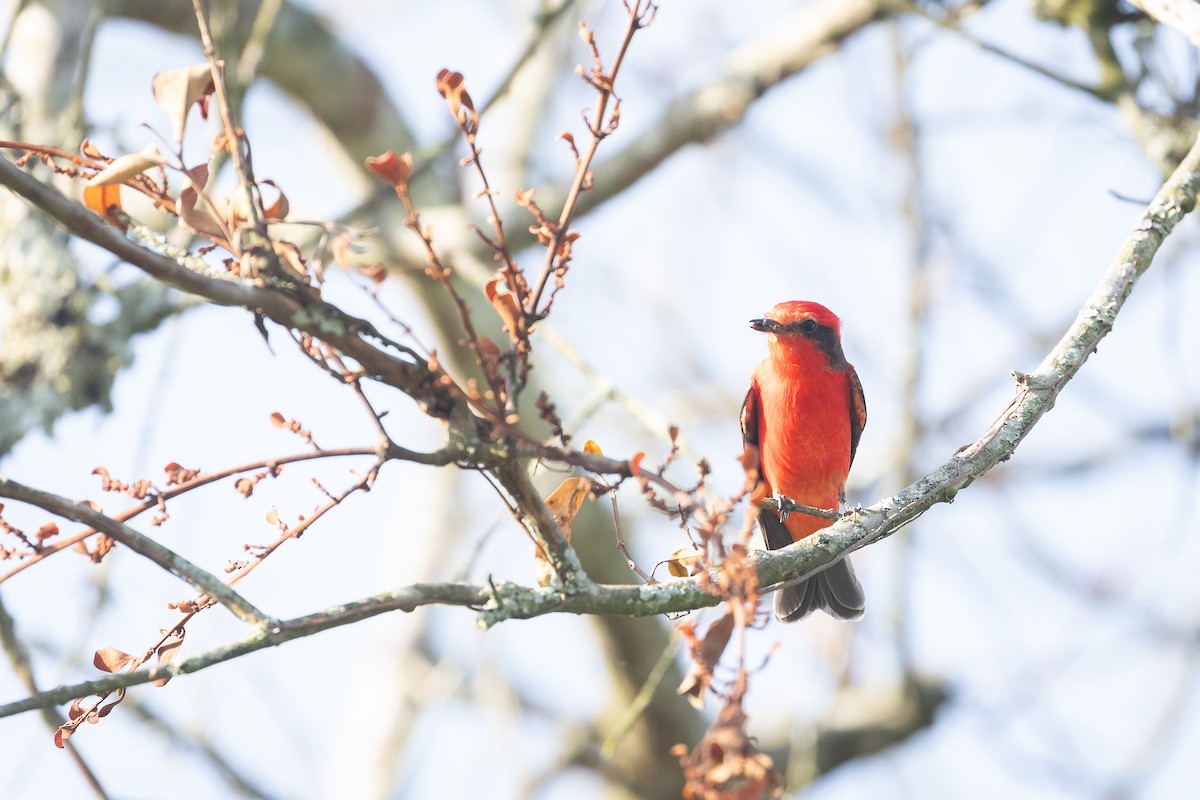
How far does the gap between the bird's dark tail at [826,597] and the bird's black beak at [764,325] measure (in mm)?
1045

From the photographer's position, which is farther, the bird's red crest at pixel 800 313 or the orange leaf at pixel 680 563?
the bird's red crest at pixel 800 313

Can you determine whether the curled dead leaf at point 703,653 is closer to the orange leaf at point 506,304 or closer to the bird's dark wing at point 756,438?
the orange leaf at point 506,304

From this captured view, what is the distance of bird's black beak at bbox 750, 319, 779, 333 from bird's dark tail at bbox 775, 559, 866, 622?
1045 mm

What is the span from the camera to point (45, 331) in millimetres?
4988

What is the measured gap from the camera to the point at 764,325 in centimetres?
505

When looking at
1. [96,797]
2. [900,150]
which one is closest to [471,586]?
[96,797]

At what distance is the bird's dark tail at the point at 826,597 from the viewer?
4.80 m

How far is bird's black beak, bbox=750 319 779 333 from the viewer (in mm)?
5008

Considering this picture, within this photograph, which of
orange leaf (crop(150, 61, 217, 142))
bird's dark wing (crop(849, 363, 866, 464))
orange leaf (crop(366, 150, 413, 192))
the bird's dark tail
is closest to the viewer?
orange leaf (crop(366, 150, 413, 192))

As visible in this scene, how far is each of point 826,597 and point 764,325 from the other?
1191 millimetres

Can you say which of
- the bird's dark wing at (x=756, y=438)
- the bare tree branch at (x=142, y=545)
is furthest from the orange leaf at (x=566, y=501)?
the bird's dark wing at (x=756, y=438)

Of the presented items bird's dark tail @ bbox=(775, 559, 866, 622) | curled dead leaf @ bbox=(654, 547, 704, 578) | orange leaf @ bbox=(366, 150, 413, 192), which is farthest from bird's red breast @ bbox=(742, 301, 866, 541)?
orange leaf @ bbox=(366, 150, 413, 192)

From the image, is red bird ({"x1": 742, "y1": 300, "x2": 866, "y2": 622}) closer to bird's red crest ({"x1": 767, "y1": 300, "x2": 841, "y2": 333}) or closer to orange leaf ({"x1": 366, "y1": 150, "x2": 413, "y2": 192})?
bird's red crest ({"x1": 767, "y1": 300, "x2": 841, "y2": 333})

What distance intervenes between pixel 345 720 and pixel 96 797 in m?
8.39
